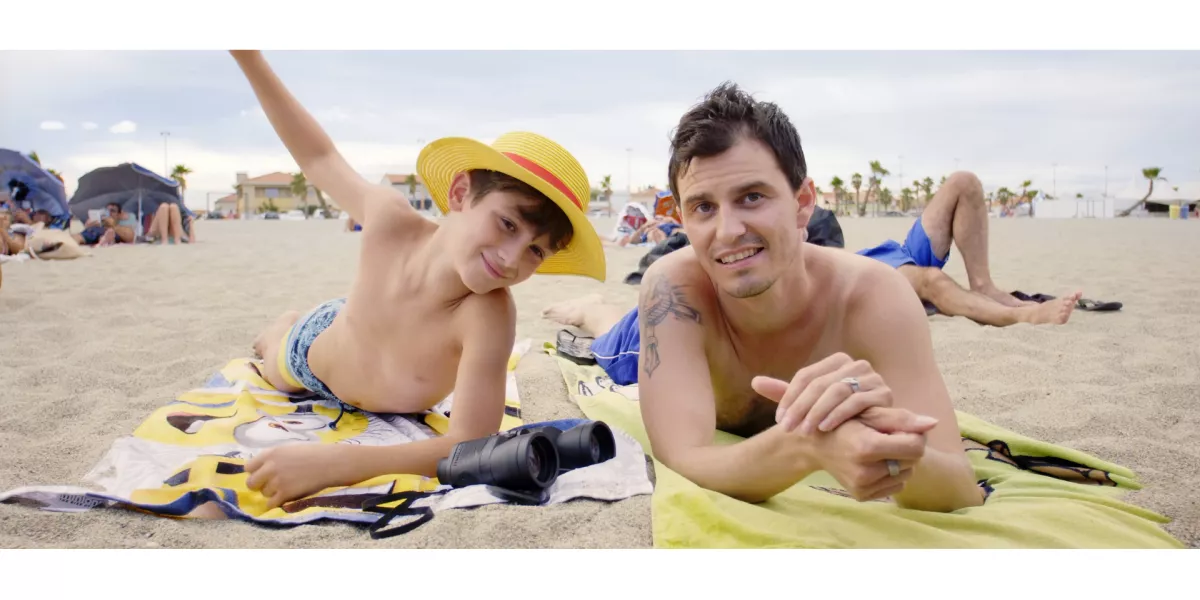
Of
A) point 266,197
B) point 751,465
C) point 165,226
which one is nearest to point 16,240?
point 165,226

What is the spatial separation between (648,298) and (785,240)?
0.55m

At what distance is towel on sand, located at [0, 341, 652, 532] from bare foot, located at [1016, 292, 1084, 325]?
363 centimetres

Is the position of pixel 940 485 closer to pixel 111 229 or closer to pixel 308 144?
pixel 308 144

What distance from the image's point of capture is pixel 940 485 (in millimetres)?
2160

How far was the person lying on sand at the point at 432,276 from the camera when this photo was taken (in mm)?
2637

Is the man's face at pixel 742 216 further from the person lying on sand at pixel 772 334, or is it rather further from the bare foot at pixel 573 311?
the bare foot at pixel 573 311

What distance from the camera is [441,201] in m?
3.29

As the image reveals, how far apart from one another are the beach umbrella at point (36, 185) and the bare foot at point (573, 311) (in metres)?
12.2

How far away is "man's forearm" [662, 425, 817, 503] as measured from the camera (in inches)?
77.1

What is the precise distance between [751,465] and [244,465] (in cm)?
178

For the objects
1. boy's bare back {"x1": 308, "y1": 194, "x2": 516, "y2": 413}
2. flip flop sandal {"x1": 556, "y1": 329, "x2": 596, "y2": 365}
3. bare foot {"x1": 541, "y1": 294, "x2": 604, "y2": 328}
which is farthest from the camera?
bare foot {"x1": 541, "y1": 294, "x2": 604, "y2": 328}

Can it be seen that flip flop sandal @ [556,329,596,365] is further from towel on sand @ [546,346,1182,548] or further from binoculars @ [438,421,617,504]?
towel on sand @ [546,346,1182,548]

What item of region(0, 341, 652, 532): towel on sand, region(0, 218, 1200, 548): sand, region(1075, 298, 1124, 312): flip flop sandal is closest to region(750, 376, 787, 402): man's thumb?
region(0, 218, 1200, 548): sand

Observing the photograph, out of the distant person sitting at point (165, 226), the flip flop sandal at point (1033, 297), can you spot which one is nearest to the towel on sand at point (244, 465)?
the flip flop sandal at point (1033, 297)
